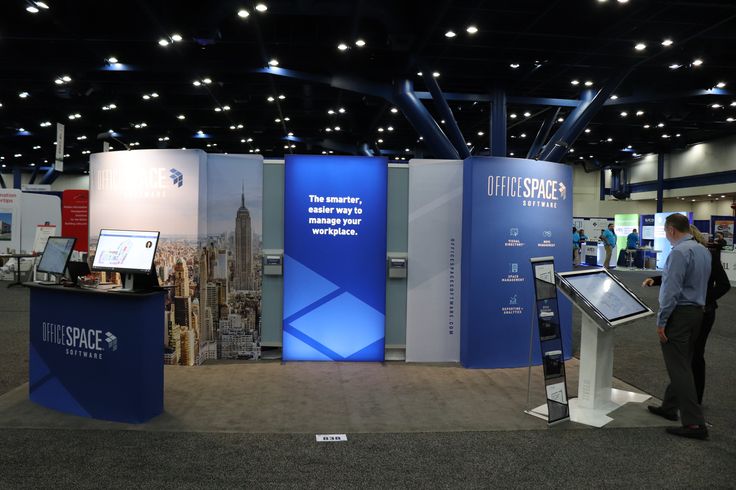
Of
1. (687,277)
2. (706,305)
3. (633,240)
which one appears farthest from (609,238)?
(687,277)

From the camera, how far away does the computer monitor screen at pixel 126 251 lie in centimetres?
386

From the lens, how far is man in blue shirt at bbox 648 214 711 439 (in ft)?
11.5

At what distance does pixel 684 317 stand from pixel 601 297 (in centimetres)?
60

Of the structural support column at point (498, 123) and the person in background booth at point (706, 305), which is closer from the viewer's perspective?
the person in background booth at point (706, 305)

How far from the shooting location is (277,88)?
39.3ft

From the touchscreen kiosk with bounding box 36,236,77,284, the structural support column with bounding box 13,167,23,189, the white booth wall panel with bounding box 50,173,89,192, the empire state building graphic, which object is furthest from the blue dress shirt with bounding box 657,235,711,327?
the white booth wall panel with bounding box 50,173,89,192

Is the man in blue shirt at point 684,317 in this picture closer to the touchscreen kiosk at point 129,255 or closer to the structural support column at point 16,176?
the touchscreen kiosk at point 129,255

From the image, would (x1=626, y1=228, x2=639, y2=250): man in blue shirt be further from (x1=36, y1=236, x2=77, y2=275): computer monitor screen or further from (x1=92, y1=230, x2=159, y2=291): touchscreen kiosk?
(x1=36, y1=236, x2=77, y2=275): computer monitor screen

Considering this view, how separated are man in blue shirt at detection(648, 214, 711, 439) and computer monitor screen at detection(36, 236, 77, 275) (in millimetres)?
4386

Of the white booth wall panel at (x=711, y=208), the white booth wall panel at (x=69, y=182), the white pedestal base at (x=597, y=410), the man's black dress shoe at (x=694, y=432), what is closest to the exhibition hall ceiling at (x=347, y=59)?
the white pedestal base at (x=597, y=410)

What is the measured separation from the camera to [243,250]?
546cm

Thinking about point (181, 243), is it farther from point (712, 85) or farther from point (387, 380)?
point (712, 85)

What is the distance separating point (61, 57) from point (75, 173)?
2046cm

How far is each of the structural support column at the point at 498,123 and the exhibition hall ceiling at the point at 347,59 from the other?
0.21m
